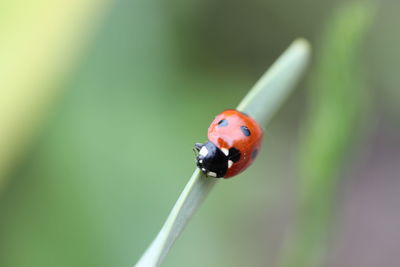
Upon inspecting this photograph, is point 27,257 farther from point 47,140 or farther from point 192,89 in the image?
point 192,89

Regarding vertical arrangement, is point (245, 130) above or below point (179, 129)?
below

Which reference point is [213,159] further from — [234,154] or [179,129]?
[179,129]

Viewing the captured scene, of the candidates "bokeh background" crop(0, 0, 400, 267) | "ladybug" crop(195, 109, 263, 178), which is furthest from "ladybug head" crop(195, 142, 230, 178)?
"bokeh background" crop(0, 0, 400, 267)

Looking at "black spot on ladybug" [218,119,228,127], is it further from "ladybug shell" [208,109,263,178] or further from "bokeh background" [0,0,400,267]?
"bokeh background" [0,0,400,267]

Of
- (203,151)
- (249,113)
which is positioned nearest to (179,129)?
(203,151)

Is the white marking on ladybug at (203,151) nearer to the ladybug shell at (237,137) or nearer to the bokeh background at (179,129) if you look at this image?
the ladybug shell at (237,137)

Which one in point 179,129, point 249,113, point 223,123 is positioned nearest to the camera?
point 249,113

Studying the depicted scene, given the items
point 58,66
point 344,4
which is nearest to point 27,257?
point 58,66
